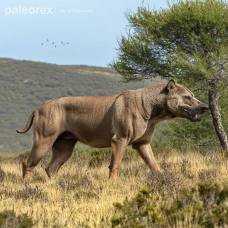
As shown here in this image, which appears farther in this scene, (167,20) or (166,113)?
(167,20)

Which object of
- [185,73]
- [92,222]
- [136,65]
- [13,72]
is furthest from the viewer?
[13,72]

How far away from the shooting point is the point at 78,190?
9367mm

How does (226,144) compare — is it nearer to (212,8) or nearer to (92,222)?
(212,8)

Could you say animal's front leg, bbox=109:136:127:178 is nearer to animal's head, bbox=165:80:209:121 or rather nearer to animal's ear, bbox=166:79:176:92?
animal's head, bbox=165:80:209:121

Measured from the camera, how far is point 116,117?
11422 millimetres

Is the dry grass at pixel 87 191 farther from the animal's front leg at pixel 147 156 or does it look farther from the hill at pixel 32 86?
the hill at pixel 32 86

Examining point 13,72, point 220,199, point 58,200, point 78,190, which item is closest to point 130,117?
point 78,190

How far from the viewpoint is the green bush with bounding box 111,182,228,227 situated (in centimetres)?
612

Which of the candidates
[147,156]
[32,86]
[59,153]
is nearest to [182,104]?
[147,156]

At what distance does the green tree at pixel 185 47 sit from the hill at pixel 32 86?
1671 inches

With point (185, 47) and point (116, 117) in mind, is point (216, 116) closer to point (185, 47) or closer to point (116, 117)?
point (185, 47)

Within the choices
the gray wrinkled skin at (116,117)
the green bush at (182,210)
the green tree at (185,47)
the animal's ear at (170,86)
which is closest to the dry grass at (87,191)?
the green bush at (182,210)

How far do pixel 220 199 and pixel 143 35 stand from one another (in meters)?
17.9

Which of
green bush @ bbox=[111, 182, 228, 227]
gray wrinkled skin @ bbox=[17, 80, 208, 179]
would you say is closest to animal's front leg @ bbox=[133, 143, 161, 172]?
gray wrinkled skin @ bbox=[17, 80, 208, 179]
